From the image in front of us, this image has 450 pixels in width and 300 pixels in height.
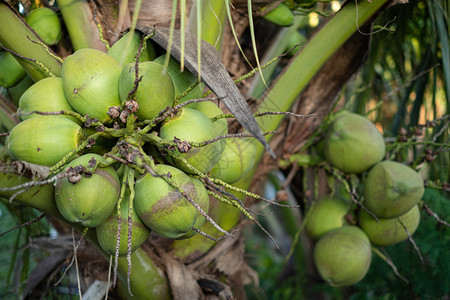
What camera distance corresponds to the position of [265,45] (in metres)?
1.89

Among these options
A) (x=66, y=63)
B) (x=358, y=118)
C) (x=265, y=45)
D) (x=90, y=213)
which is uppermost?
(x=66, y=63)

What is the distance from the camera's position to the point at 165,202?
34.4 inches

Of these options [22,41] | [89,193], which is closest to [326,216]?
[89,193]

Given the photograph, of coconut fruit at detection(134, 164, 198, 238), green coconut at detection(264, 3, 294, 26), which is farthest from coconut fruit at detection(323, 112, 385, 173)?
coconut fruit at detection(134, 164, 198, 238)

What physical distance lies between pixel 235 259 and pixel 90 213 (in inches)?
32.0

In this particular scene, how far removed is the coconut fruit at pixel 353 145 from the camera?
1.56 m

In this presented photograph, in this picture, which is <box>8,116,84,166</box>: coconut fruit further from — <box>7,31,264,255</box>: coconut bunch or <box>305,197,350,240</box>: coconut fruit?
<box>305,197,350,240</box>: coconut fruit

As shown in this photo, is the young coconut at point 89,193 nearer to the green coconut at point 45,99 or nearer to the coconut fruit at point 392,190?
the green coconut at point 45,99

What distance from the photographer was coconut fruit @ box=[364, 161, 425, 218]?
1439mm

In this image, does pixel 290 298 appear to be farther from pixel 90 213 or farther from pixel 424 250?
pixel 90 213

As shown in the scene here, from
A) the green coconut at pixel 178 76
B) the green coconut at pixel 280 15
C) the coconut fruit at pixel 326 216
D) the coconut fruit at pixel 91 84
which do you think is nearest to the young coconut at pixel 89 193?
the coconut fruit at pixel 91 84

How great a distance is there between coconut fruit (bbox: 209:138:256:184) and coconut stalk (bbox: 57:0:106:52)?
520 mm

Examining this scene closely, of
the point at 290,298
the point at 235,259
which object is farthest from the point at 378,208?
the point at 290,298

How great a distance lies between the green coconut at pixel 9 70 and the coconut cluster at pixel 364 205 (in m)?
1.06
